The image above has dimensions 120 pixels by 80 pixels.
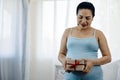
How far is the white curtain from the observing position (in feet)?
8.39

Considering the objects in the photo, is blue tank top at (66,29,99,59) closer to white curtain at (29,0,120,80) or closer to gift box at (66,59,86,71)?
gift box at (66,59,86,71)

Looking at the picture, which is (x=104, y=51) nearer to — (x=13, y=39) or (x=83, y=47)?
(x=83, y=47)

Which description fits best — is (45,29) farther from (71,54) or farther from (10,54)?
(71,54)

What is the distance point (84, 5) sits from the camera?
1343mm

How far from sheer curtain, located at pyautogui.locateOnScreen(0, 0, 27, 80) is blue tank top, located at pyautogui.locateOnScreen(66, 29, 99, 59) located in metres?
1.51

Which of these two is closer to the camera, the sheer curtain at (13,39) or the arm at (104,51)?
the arm at (104,51)

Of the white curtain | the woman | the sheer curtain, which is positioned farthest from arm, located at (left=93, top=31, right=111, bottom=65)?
the sheer curtain

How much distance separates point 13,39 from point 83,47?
1.58 meters

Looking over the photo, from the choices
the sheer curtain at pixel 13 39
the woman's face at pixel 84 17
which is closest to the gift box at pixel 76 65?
the woman's face at pixel 84 17

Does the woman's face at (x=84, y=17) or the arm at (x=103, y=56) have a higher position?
the woman's face at (x=84, y=17)

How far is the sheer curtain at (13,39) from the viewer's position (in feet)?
8.69

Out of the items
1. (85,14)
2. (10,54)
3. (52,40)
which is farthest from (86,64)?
(10,54)

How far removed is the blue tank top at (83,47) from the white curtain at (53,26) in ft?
4.27

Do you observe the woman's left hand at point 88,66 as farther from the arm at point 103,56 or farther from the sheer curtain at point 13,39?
the sheer curtain at point 13,39
